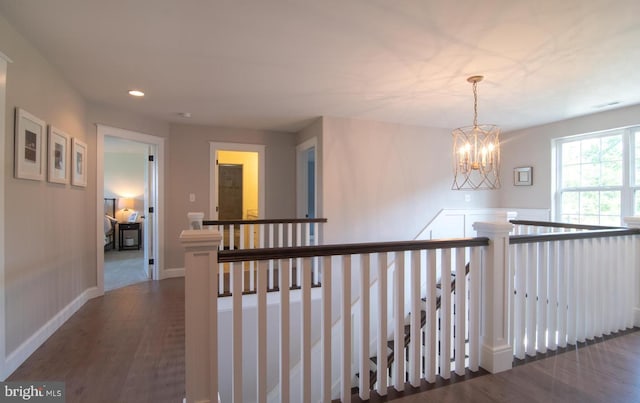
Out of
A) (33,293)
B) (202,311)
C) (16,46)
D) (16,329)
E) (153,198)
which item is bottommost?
(16,329)

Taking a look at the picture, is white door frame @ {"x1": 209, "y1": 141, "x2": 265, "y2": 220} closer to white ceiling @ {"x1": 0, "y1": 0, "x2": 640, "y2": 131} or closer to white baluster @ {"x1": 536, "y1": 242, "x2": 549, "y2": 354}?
white ceiling @ {"x1": 0, "y1": 0, "x2": 640, "y2": 131}

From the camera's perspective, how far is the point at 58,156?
2795 millimetres

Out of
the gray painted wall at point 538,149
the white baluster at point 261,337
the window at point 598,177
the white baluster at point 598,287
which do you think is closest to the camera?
the white baluster at point 261,337

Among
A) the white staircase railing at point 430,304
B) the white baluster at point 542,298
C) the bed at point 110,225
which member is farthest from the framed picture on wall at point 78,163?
the white baluster at point 542,298

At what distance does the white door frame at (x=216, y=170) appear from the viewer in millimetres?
4852

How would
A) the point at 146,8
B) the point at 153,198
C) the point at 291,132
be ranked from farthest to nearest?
the point at 291,132 < the point at 153,198 < the point at 146,8

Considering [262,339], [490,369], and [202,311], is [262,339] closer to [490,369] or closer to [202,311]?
[202,311]

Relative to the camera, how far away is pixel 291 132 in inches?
209

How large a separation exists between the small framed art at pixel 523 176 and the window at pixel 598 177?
0.34 metres

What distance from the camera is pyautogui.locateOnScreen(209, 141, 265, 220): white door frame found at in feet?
15.9

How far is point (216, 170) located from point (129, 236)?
3.80m

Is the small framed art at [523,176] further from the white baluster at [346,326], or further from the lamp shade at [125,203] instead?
the lamp shade at [125,203]

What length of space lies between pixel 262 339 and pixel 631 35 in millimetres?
3101

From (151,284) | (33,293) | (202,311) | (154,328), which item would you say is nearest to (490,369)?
(202,311)
